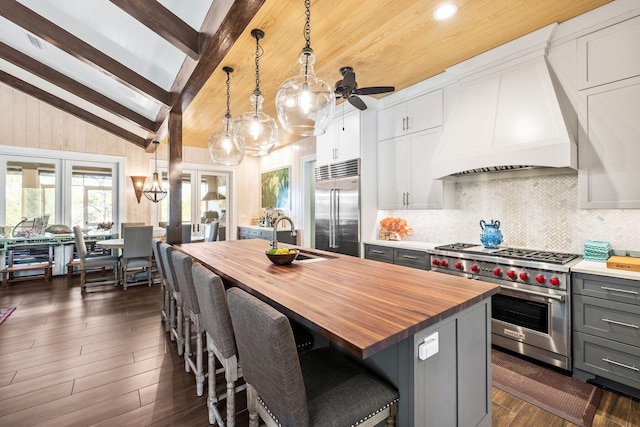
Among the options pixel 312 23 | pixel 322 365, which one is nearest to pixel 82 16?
pixel 312 23

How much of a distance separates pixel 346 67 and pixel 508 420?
3203 mm

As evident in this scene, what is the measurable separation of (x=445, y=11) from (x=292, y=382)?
264 centimetres

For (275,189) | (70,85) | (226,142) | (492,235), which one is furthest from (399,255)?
(70,85)

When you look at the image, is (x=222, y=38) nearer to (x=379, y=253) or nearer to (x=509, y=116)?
(x=509, y=116)

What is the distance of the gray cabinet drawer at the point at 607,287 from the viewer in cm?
197

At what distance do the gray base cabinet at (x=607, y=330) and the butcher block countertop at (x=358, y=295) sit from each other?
3.87 ft

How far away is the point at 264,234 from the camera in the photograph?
20.5 feet

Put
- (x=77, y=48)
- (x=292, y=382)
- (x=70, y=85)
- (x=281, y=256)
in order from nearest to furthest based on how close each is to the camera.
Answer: (x=292, y=382)
(x=281, y=256)
(x=77, y=48)
(x=70, y=85)

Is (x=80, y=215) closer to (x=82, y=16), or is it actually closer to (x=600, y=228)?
(x=82, y=16)

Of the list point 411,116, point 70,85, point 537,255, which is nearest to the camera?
point 537,255

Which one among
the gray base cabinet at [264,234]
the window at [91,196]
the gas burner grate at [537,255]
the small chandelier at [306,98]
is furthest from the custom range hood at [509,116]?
the window at [91,196]

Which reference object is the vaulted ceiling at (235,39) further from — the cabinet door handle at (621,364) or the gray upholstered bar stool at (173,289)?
the cabinet door handle at (621,364)

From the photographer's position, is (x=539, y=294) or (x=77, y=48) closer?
(x=539, y=294)

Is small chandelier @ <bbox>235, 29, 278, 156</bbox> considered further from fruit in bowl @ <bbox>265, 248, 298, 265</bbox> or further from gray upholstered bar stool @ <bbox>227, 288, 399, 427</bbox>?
gray upholstered bar stool @ <bbox>227, 288, 399, 427</bbox>
